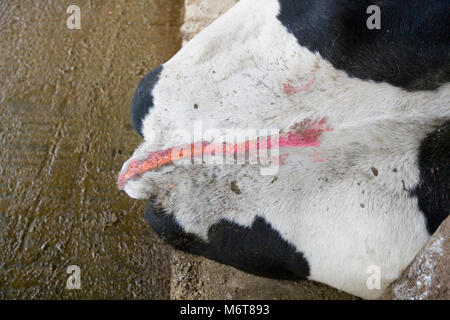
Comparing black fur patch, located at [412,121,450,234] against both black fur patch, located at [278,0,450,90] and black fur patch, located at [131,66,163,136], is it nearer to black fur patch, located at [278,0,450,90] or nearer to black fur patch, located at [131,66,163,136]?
black fur patch, located at [278,0,450,90]

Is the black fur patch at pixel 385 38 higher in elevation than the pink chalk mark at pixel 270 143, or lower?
higher

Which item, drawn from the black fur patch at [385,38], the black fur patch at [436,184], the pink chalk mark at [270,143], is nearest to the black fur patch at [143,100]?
the pink chalk mark at [270,143]

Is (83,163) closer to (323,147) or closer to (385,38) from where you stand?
(323,147)

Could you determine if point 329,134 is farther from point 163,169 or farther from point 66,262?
point 66,262

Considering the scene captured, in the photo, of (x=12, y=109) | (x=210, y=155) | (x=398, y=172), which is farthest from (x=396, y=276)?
(x=12, y=109)

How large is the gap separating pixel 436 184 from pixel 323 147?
14.2 inches

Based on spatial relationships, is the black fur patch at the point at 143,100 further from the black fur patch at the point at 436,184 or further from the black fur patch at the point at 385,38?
the black fur patch at the point at 436,184

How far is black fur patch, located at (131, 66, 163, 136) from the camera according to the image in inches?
55.1

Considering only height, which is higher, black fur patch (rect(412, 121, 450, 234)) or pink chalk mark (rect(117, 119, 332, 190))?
pink chalk mark (rect(117, 119, 332, 190))

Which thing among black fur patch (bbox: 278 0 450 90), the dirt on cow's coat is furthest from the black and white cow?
the dirt on cow's coat

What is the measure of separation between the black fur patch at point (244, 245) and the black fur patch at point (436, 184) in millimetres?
411

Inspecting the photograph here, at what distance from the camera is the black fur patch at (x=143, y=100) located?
140cm

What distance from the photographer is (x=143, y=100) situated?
1417 mm
